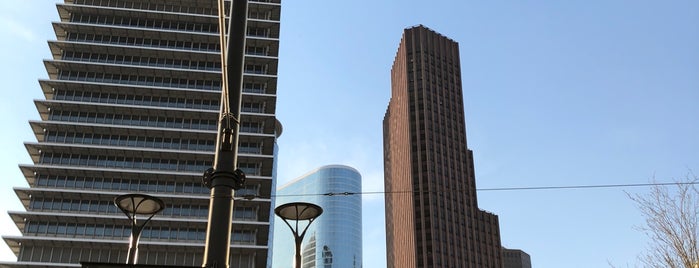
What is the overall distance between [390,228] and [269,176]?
94202 mm

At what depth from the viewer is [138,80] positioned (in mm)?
115312

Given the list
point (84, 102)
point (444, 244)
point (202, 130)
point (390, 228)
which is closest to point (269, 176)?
point (202, 130)

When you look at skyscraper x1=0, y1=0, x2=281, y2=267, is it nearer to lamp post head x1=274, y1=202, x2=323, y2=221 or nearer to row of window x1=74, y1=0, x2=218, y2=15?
row of window x1=74, y1=0, x2=218, y2=15

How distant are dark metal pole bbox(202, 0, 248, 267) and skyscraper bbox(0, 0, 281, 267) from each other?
84.0m

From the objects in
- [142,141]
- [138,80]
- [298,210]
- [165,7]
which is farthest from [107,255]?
[298,210]

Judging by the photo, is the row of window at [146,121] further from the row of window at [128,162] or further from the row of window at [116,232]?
the row of window at [116,232]

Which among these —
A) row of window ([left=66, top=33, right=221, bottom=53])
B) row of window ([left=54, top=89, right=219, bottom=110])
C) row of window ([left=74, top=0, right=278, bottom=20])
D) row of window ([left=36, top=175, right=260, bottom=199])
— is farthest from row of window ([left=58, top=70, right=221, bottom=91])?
row of window ([left=36, top=175, right=260, bottom=199])

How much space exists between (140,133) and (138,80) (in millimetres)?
10236

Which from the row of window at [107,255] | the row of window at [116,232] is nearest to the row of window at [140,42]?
the row of window at [116,232]

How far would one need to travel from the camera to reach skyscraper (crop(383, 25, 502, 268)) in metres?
160

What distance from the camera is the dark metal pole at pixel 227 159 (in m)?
9.76

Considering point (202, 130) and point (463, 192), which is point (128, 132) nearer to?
point (202, 130)

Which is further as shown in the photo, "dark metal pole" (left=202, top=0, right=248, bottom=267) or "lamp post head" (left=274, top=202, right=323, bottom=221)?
"lamp post head" (left=274, top=202, right=323, bottom=221)

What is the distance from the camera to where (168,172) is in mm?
104750
